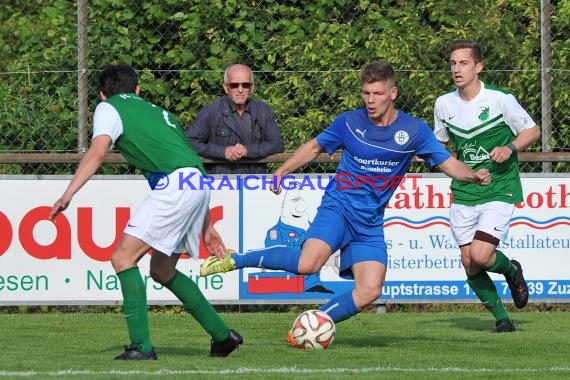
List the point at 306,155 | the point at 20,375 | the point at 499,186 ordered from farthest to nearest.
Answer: the point at 499,186 < the point at 306,155 < the point at 20,375

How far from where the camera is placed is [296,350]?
9195 mm

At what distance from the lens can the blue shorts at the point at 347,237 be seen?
9.28 meters

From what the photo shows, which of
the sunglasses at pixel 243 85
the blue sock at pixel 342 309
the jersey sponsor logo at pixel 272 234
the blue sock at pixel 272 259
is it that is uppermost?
the sunglasses at pixel 243 85

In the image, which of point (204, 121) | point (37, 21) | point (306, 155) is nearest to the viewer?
point (306, 155)

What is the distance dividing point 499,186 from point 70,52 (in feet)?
16.7

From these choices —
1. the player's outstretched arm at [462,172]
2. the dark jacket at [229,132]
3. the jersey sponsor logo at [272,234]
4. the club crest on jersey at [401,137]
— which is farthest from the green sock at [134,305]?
the jersey sponsor logo at [272,234]

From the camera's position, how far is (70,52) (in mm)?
13625

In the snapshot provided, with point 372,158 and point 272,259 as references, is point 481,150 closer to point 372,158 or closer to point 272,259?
point 372,158

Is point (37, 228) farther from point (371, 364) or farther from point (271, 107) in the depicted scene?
point (371, 364)

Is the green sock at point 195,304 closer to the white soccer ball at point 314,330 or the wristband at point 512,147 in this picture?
the white soccer ball at point 314,330

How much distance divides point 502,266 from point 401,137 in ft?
5.94

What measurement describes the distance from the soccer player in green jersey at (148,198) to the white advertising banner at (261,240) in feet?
11.9

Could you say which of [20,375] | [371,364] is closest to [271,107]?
[371,364]

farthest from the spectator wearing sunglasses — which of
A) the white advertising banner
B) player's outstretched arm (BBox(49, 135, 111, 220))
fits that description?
player's outstretched arm (BBox(49, 135, 111, 220))
